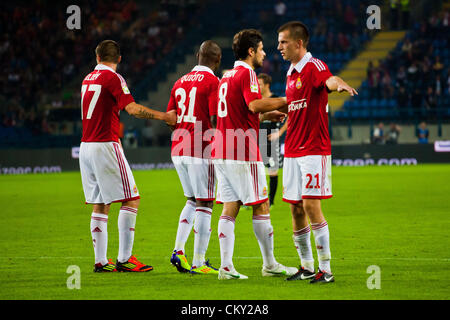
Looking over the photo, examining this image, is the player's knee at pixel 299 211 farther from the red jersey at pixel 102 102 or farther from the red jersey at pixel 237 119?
the red jersey at pixel 102 102

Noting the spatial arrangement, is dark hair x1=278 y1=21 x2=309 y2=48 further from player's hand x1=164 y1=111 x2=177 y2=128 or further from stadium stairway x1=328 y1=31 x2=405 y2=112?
stadium stairway x1=328 y1=31 x2=405 y2=112

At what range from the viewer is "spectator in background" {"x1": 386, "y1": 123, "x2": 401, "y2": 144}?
28047 mm

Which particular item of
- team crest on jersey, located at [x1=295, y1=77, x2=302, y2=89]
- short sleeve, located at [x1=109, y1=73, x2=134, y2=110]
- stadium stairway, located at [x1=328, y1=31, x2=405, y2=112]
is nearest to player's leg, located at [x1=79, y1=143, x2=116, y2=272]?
short sleeve, located at [x1=109, y1=73, x2=134, y2=110]

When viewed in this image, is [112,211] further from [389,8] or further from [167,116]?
[389,8]

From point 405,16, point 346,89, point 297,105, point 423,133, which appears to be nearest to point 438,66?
point 423,133

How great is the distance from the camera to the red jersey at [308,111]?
6.61 m

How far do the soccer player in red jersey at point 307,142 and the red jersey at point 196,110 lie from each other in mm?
1012

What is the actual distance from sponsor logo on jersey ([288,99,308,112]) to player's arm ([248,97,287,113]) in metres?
0.14

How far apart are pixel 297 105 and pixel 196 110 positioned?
1.27 meters

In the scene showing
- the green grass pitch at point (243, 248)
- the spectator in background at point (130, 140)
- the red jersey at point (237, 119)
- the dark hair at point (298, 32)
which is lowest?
the green grass pitch at point (243, 248)

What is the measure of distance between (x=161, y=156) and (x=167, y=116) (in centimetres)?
2113

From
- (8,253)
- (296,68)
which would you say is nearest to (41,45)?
(8,253)

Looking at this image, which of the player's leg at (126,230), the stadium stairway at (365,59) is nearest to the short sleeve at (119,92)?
the player's leg at (126,230)

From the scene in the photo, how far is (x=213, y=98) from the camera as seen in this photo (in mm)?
7410
